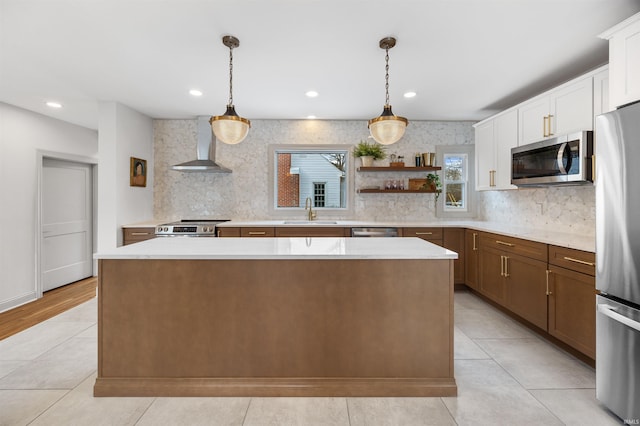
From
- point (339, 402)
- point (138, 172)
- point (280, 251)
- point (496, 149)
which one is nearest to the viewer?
point (339, 402)

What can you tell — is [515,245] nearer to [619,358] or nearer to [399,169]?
[619,358]

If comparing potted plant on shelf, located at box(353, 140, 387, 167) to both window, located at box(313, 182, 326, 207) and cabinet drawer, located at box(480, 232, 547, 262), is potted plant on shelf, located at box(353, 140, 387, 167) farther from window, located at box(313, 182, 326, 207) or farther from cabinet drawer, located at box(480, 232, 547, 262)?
cabinet drawer, located at box(480, 232, 547, 262)

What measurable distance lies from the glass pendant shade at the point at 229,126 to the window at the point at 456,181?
343 cm

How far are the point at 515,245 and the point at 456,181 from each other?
6.34 ft

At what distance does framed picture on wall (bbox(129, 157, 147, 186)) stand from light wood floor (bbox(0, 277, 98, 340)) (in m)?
1.58

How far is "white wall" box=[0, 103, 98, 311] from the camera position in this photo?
3670 mm

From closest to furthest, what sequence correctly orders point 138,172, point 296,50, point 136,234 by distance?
point 296,50 → point 136,234 → point 138,172

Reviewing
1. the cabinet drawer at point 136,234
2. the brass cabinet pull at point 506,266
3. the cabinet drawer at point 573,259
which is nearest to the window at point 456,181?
the brass cabinet pull at point 506,266

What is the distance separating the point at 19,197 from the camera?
3.84m

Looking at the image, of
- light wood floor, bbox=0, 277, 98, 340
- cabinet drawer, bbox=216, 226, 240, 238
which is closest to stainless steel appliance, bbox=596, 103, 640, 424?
cabinet drawer, bbox=216, 226, 240, 238

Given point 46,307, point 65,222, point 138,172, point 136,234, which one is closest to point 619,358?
point 136,234

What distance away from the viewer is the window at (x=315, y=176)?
471cm

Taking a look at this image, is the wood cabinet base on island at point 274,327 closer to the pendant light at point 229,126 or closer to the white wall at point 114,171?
the pendant light at point 229,126

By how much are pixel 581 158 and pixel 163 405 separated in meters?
3.50
